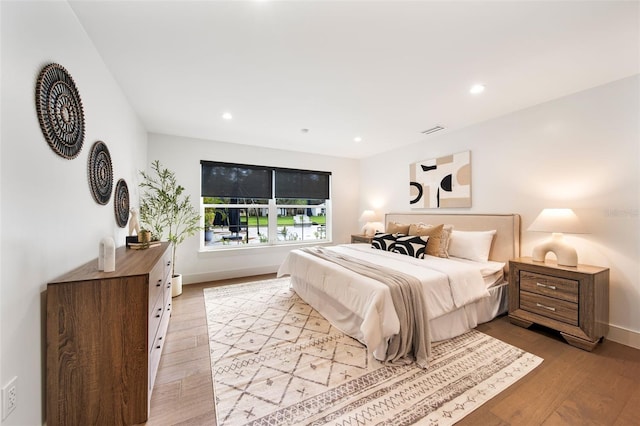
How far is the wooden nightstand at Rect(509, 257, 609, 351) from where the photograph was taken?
2.18 meters

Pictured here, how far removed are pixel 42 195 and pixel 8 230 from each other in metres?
0.30

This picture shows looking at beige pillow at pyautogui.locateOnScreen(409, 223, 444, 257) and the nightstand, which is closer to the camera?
beige pillow at pyautogui.locateOnScreen(409, 223, 444, 257)

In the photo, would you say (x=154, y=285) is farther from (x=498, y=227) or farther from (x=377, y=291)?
(x=498, y=227)

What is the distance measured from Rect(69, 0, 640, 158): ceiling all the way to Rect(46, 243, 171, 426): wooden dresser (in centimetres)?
170

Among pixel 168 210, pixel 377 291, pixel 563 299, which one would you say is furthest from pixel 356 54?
pixel 168 210

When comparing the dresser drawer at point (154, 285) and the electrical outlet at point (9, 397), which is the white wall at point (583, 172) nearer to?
the dresser drawer at point (154, 285)

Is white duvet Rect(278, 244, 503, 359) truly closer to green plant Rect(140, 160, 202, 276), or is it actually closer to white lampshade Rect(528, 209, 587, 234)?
white lampshade Rect(528, 209, 587, 234)

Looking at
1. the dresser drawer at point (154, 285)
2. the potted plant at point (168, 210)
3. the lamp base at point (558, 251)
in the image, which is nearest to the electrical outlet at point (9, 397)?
the dresser drawer at point (154, 285)

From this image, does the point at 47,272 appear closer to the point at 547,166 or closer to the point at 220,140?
the point at 220,140

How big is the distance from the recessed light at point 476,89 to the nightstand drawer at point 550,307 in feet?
7.08

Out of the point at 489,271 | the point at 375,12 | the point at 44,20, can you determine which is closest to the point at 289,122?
the point at 375,12

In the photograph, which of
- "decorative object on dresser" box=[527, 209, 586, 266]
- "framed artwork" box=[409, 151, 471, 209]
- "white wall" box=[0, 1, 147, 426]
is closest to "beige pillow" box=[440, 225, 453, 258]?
"framed artwork" box=[409, 151, 471, 209]

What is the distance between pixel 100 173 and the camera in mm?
2004

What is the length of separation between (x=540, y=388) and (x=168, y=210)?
4.43 metres
